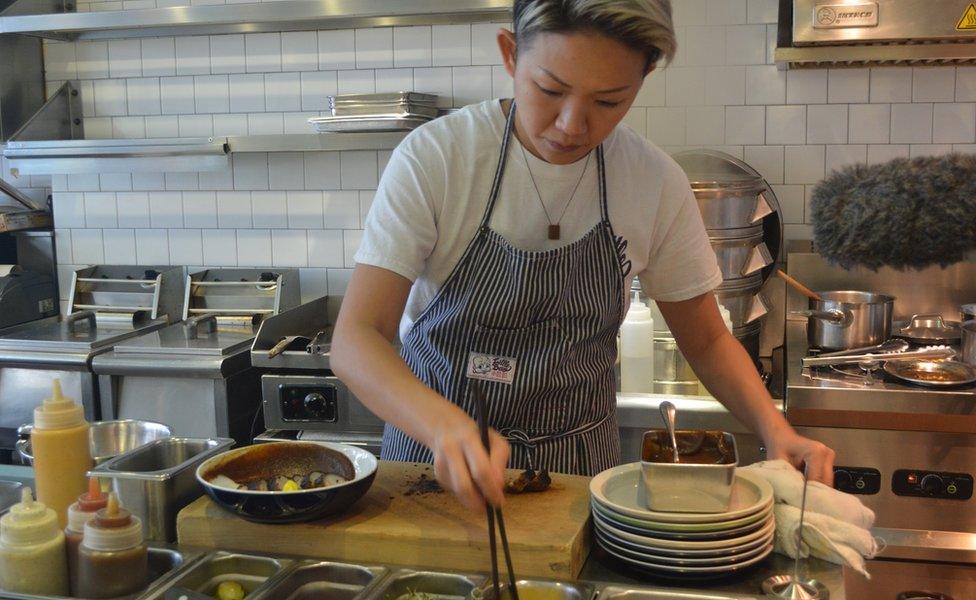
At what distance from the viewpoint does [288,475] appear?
1734mm

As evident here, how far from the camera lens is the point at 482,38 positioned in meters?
3.89

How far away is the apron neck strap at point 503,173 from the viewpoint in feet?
6.42

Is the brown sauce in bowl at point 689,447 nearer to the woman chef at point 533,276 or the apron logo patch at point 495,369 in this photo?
the woman chef at point 533,276

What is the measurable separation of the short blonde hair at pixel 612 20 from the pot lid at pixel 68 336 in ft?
8.54

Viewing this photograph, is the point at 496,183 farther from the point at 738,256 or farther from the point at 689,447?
the point at 738,256

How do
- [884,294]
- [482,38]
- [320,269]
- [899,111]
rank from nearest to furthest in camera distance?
[884,294] → [899,111] → [482,38] → [320,269]

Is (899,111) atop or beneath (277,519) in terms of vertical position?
atop

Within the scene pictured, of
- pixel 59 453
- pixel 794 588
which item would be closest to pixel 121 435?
pixel 59 453

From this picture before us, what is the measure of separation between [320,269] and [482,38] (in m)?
1.16

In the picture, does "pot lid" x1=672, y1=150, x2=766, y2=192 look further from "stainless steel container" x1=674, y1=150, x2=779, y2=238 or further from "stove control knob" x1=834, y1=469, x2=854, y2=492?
"stove control knob" x1=834, y1=469, x2=854, y2=492

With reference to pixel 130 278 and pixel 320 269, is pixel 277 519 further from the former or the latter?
pixel 130 278

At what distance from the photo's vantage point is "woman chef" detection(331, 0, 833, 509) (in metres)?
1.82

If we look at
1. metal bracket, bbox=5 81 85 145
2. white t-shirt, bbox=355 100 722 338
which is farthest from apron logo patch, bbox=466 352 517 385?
metal bracket, bbox=5 81 85 145

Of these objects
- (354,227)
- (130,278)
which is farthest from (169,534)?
(130,278)
